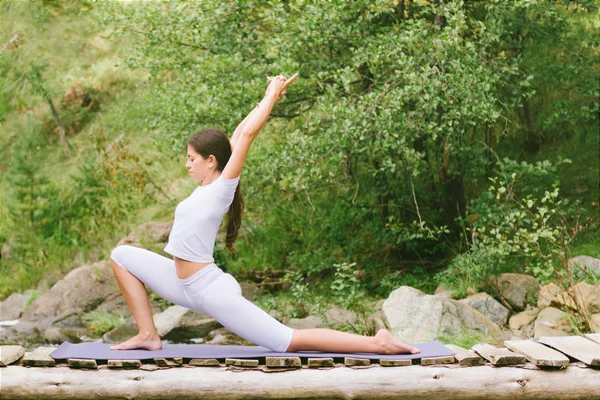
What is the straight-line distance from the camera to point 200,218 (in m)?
4.14

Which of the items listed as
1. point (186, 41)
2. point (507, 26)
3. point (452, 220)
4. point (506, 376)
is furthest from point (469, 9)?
point (506, 376)

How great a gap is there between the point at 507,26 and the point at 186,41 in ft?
11.8

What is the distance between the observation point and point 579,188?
980cm

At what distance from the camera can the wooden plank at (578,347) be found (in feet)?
13.8

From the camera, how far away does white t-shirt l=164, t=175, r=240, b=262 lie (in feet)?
13.6

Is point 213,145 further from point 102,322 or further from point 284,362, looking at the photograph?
point 102,322

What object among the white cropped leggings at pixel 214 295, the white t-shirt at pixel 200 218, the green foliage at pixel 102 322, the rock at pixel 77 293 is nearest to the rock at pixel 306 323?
the green foliage at pixel 102 322

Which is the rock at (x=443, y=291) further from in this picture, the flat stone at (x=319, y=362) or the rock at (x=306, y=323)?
the flat stone at (x=319, y=362)

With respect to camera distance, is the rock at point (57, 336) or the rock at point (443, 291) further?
the rock at point (57, 336)

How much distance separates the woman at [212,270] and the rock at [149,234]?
607 centimetres

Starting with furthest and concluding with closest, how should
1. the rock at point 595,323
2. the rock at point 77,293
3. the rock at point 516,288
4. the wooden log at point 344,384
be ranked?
the rock at point 77,293 < the rock at point 516,288 < the rock at point 595,323 < the wooden log at point 344,384

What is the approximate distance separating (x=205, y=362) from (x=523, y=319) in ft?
13.4

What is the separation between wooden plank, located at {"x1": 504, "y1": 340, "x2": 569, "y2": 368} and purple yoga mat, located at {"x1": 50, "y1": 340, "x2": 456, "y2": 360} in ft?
1.38

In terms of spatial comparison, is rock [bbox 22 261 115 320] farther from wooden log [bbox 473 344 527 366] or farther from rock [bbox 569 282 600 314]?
wooden log [bbox 473 344 527 366]
